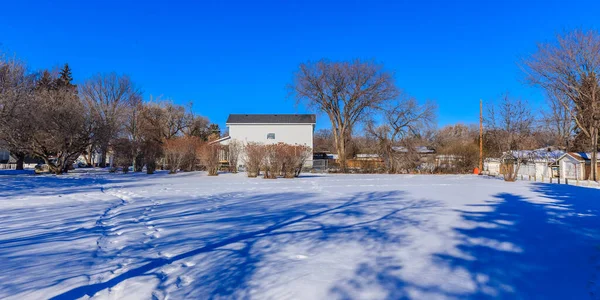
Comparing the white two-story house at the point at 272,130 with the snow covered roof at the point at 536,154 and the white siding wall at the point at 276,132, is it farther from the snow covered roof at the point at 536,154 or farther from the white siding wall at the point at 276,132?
the snow covered roof at the point at 536,154

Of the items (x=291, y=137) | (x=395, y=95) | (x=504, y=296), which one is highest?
(x=395, y=95)

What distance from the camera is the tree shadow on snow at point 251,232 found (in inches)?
138

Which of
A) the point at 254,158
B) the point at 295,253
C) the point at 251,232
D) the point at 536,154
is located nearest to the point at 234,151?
the point at 254,158

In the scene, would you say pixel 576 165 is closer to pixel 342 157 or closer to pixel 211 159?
pixel 342 157

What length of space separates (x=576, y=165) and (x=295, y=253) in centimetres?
3264

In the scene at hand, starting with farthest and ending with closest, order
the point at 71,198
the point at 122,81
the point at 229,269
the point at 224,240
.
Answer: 1. the point at 122,81
2. the point at 71,198
3. the point at 224,240
4. the point at 229,269

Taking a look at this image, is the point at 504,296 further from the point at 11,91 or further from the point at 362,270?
the point at 11,91

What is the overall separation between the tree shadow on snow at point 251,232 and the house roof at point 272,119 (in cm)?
3051

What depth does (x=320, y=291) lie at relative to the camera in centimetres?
326

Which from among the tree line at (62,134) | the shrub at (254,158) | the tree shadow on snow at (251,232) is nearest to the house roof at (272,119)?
the tree line at (62,134)

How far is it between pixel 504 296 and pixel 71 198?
1029 centimetres

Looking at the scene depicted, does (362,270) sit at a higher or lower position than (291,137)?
lower

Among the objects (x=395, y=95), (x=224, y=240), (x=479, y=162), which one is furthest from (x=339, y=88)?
(x=224, y=240)

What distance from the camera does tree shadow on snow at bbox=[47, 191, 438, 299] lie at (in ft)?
11.5
